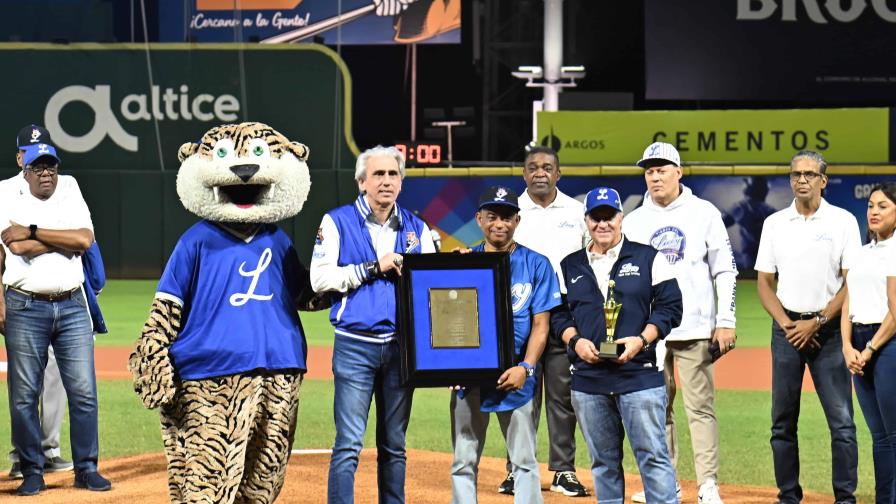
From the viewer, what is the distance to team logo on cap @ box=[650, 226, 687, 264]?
7043 millimetres

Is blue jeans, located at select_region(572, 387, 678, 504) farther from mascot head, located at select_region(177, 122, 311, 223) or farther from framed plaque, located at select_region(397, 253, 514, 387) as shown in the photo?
mascot head, located at select_region(177, 122, 311, 223)

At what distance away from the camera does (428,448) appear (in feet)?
30.7

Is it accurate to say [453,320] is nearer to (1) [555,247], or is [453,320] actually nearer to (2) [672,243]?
(2) [672,243]

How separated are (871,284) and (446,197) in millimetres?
14209

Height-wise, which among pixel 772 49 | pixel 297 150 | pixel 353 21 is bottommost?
pixel 297 150

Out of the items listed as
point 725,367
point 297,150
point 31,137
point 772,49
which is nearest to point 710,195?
point 772,49

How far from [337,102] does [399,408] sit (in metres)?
16.8

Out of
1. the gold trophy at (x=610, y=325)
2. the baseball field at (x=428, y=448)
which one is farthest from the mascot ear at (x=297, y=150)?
the baseball field at (x=428, y=448)

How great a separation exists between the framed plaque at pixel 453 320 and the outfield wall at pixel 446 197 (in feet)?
46.8

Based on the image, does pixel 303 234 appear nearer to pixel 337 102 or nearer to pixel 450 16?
pixel 337 102

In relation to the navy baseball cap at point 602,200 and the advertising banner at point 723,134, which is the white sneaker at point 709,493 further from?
the advertising banner at point 723,134

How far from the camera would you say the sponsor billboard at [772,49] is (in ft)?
76.8

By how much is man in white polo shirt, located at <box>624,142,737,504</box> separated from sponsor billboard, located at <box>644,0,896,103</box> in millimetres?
16898

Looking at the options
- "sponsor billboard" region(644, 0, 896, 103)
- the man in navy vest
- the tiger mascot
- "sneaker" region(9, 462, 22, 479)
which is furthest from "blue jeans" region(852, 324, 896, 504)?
"sponsor billboard" region(644, 0, 896, 103)
